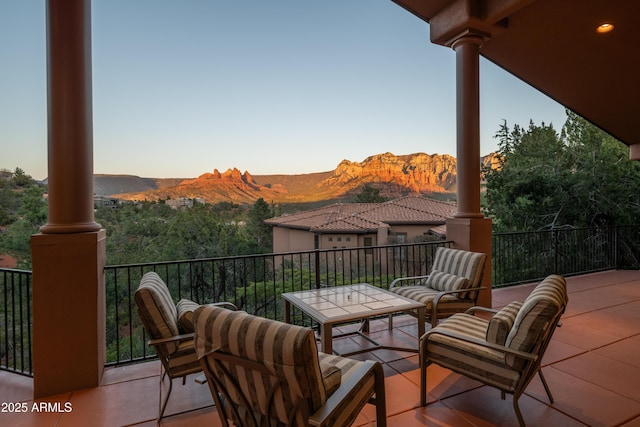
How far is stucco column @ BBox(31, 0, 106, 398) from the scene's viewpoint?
2420 mm

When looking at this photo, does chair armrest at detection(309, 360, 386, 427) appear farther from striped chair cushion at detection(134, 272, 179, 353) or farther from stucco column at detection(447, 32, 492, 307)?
stucco column at detection(447, 32, 492, 307)

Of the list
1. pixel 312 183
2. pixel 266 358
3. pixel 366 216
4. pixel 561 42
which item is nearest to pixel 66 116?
pixel 266 358

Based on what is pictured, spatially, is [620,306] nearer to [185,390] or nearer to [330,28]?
[185,390]

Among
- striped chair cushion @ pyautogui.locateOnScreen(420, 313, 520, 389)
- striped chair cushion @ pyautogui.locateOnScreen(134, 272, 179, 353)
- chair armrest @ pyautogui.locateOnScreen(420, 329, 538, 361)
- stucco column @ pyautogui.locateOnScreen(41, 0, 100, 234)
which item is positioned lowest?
striped chair cushion @ pyautogui.locateOnScreen(420, 313, 520, 389)

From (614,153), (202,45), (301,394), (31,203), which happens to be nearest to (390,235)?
(614,153)

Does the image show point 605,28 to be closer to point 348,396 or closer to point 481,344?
point 481,344

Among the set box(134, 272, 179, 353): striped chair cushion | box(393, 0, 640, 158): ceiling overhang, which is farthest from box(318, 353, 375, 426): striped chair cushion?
box(393, 0, 640, 158): ceiling overhang

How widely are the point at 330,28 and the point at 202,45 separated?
4.53m

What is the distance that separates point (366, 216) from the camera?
16484mm

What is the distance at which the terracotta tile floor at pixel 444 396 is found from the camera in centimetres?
209

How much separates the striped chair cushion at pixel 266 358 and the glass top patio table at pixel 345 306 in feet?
3.64

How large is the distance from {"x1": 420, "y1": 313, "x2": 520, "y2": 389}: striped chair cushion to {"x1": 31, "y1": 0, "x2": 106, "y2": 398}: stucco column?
102 inches

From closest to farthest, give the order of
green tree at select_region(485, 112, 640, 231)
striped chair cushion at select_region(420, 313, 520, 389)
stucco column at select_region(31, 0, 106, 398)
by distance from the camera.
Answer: striped chair cushion at select_region(420, 313, 520, 389)
stucco column at select_region(31, 0, 106, 398)
green tree at select_region(485, 112, 640, 231)

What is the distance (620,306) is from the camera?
14.3ft
